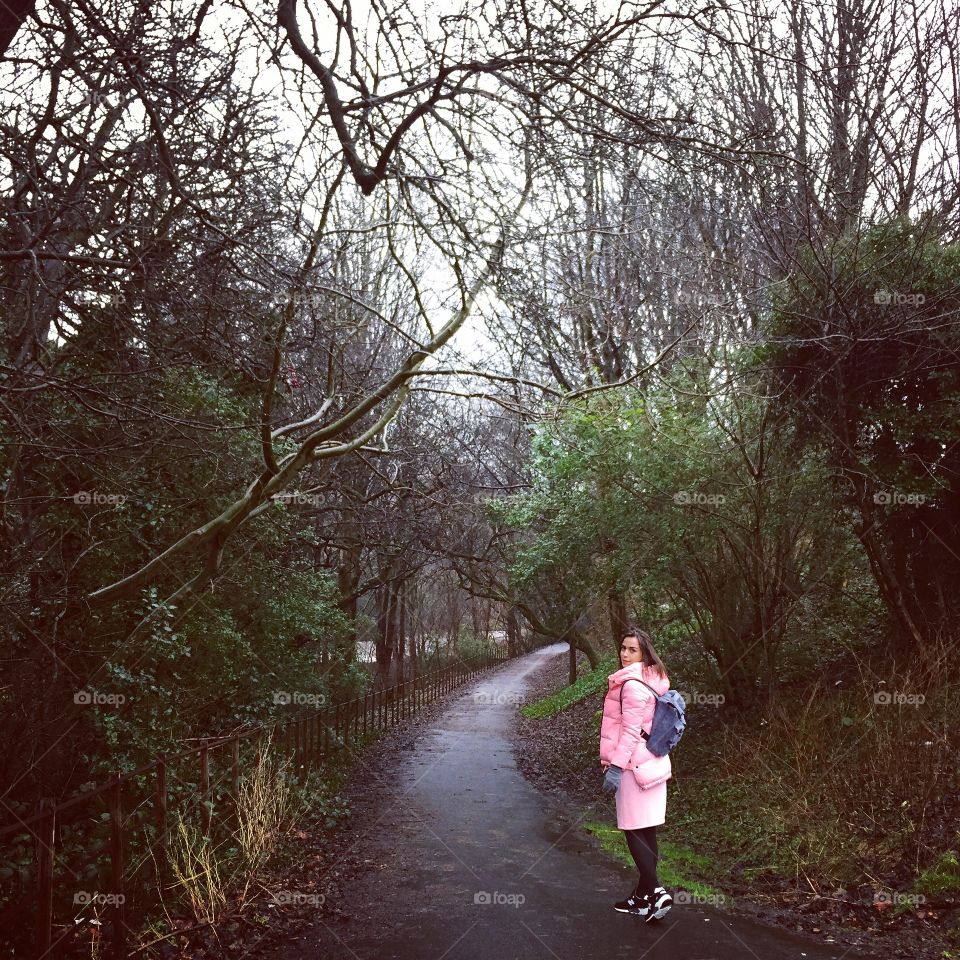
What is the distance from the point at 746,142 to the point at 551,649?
52181 millimetres

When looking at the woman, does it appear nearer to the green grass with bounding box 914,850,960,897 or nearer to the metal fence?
the green grass with bounding box 914,850,960,897

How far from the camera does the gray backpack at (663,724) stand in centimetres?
611

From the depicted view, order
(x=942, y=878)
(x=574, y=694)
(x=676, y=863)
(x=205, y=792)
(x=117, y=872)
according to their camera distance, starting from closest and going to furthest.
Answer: (x=117, y=872) → (x=942, y=878) → (x=205, y=792) → (x=676, y=863) → (x=574, y=694)

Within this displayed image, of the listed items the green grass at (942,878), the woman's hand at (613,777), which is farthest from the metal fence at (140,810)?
the green grass at (942,878)

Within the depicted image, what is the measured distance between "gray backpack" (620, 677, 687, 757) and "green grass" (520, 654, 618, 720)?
44.2ft

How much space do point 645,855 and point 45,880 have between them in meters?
3.80

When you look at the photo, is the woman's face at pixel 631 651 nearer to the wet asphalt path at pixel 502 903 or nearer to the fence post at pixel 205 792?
the wet asphalt path at pixel 502 903

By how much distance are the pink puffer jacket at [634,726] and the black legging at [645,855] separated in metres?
0.35

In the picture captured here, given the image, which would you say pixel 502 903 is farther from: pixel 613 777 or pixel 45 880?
pixel 45 880

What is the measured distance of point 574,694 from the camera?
21547 mm

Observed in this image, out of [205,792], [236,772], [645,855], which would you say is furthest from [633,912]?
[236,772]

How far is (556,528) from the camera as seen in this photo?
13.5 m

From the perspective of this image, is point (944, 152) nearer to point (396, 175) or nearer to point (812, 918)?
point (396, 175)

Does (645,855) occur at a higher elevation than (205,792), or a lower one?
Result: lower
